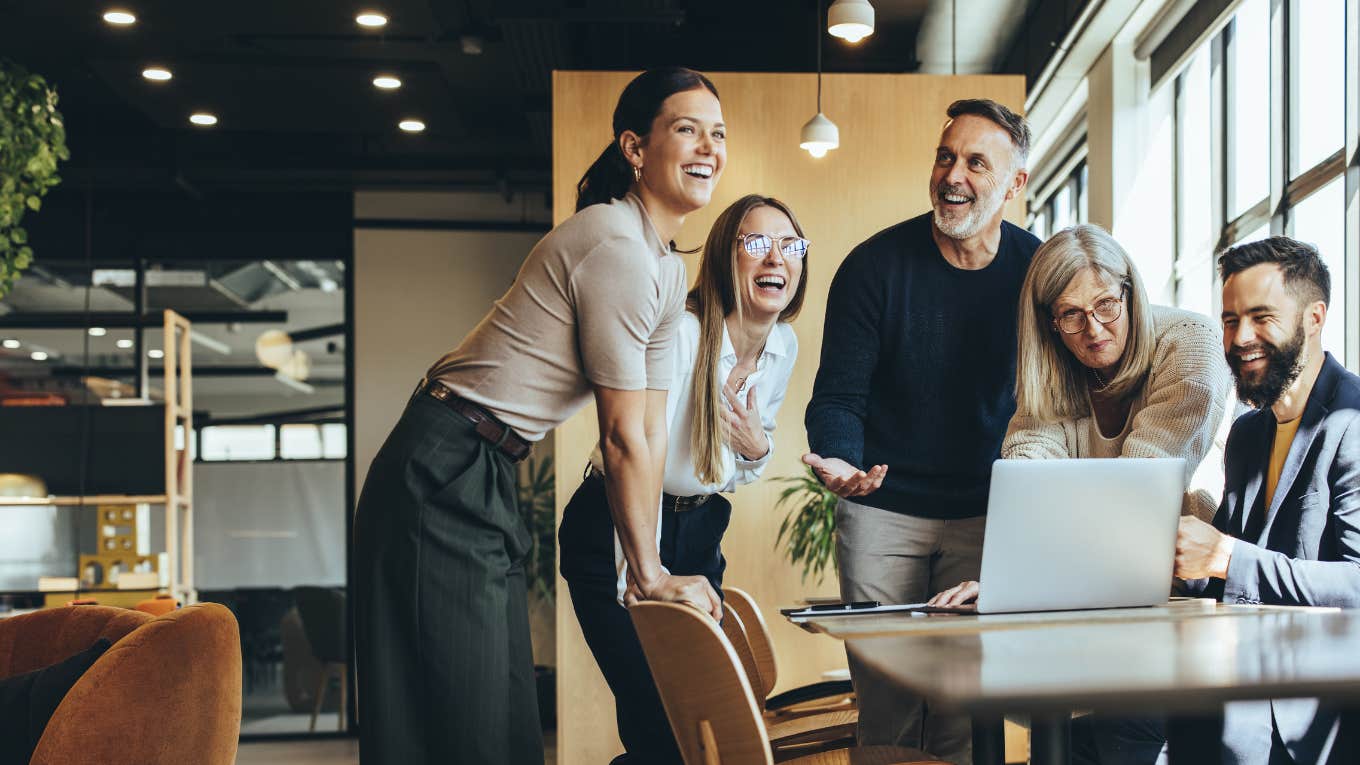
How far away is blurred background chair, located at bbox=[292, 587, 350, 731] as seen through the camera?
355 inches

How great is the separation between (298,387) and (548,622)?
2.44 metres

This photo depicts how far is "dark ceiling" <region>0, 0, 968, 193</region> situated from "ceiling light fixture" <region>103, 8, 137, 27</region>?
5cm

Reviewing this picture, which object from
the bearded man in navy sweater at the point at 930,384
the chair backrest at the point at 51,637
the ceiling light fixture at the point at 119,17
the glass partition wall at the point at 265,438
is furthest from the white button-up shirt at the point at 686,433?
the glass partition wall at the point at 265,438

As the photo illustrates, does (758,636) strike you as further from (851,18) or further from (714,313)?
(851,18)

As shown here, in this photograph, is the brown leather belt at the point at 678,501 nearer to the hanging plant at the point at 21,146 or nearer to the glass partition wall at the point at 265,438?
the hanging plant at the point at 21,146

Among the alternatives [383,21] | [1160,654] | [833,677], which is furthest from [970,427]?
[383,21]

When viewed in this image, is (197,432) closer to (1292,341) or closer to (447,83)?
(447,83)

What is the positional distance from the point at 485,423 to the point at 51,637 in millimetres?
1837

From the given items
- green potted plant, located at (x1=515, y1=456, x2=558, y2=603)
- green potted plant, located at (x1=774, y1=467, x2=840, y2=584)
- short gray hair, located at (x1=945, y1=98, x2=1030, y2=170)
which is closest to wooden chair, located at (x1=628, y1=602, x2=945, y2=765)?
short gray hair, located at (x1=945, y1=98, x2=1030, y2=170)

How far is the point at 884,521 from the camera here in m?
2.95

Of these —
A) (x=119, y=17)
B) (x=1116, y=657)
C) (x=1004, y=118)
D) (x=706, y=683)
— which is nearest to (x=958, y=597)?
(x=706, y=683)

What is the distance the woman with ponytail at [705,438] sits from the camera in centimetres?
263

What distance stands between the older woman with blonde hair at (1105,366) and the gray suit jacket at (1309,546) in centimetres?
17

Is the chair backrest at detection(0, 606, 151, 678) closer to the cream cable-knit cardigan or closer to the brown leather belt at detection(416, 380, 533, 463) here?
the brown leather belt at detection(416, 380, 533, 463)
